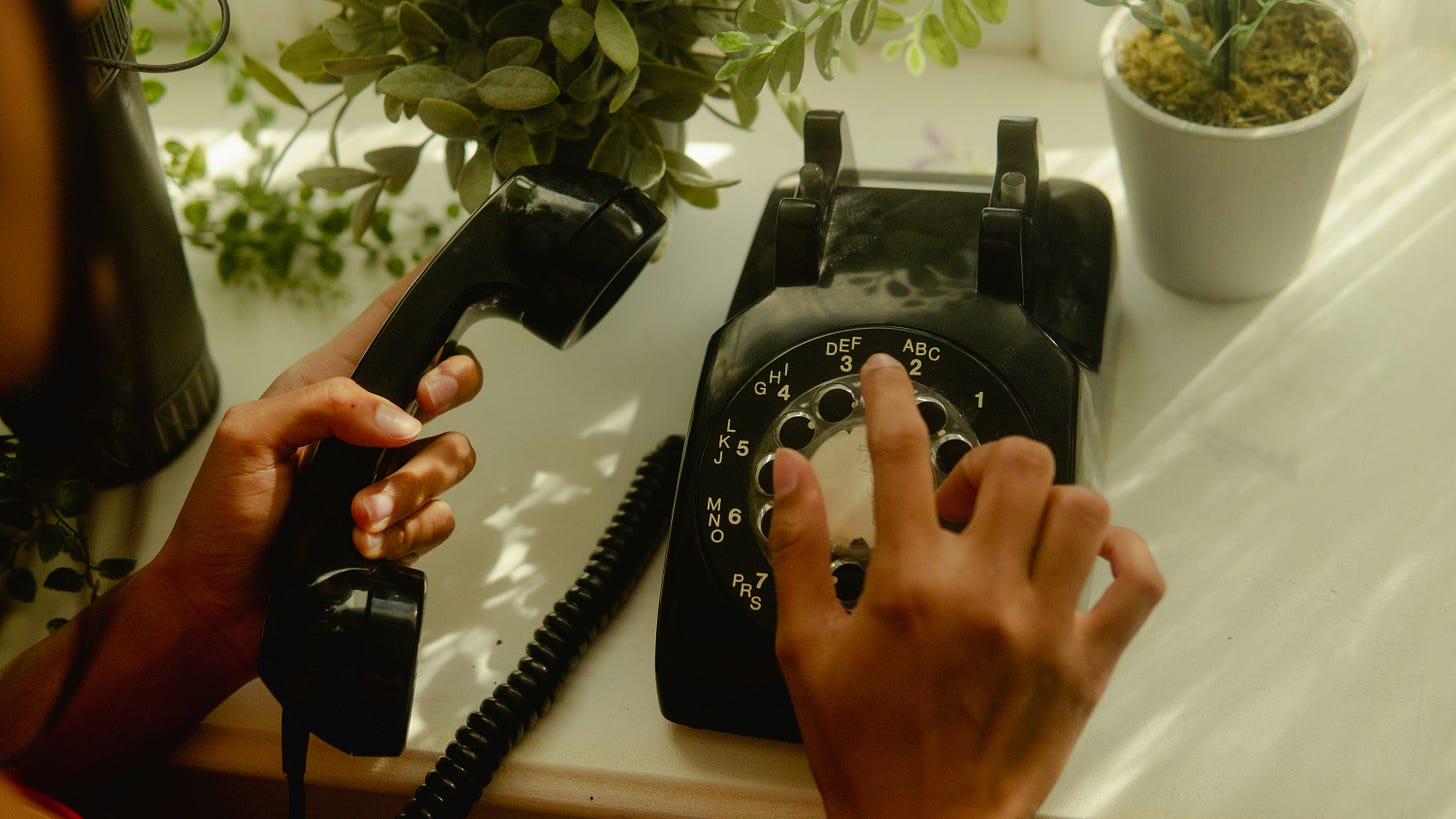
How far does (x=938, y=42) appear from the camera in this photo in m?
0.84

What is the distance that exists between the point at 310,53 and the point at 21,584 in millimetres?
405

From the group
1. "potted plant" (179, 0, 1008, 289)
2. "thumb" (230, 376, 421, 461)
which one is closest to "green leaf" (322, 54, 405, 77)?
"potted plant" (179, 0, 1008, 289)

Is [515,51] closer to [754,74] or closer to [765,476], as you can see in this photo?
[754,74]

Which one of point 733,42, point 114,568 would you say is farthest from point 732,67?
point 114,568

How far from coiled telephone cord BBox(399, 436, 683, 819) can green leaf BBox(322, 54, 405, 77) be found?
31 cm

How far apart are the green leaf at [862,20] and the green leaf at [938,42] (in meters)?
0.09

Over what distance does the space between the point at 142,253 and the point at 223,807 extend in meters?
0.39

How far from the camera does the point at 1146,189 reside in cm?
84

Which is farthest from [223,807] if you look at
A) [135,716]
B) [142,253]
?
[142,253]

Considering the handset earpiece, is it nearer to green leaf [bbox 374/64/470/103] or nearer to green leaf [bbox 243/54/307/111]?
green leaf [bbox 374/64/470/103]

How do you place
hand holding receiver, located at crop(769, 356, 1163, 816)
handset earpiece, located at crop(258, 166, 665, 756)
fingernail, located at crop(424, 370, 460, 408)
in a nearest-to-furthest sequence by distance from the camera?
hand holding receiver, located at crop(769, 356, 1163, 816) → handset earpiece, located at crop(258, 166, 665, 756) → fingernail, located at crop(424, 370, 460, 408)

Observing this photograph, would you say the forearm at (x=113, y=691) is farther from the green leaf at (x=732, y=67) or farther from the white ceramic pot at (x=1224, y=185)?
the white ceramic pot at (x=1224, y=185)

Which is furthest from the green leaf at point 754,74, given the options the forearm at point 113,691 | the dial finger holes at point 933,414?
the forearm at point 113,691

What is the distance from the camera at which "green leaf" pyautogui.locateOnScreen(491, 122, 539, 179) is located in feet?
2.68
